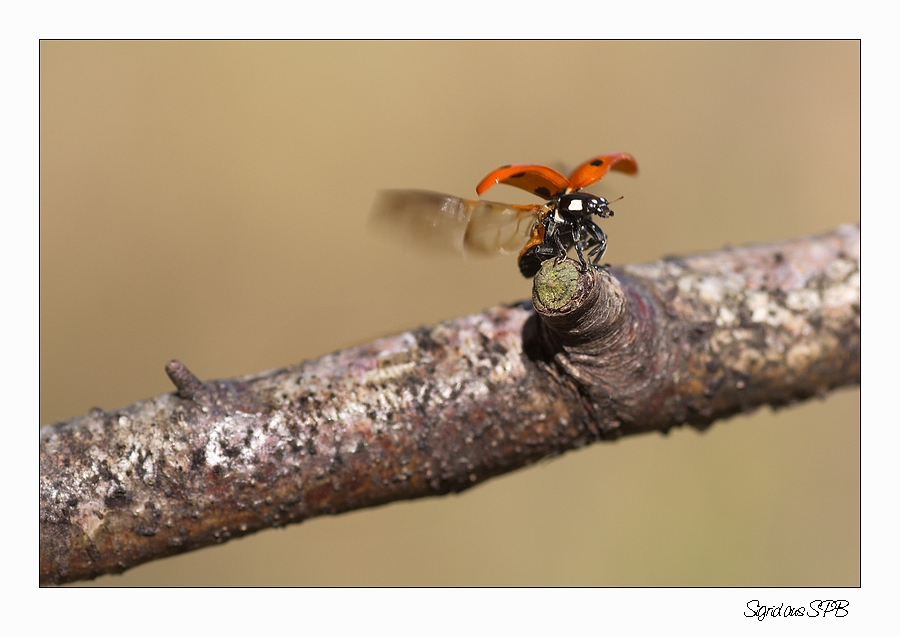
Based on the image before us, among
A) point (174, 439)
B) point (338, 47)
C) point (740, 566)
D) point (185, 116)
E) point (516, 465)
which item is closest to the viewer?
point (174, 439)

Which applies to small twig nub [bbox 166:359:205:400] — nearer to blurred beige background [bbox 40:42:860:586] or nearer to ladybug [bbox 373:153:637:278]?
ladybug [bbox 373:153:637:278]


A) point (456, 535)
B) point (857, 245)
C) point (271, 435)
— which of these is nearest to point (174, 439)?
point (271, 435)

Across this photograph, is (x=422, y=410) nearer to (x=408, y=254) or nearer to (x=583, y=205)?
(x=583, y=205)

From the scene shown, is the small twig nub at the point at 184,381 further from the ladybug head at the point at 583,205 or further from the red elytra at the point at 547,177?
the ladybug head at the point at 583,205

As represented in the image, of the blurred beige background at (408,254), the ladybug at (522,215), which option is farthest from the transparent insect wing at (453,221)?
the blurred beige background at (408,254)

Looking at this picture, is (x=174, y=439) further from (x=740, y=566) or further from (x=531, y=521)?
(x=740, y=566)

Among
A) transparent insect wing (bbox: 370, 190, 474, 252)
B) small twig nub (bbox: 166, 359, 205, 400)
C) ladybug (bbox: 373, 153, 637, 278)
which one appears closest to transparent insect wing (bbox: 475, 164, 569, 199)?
ladybug (bbox: 373, 153, 637, 278)
